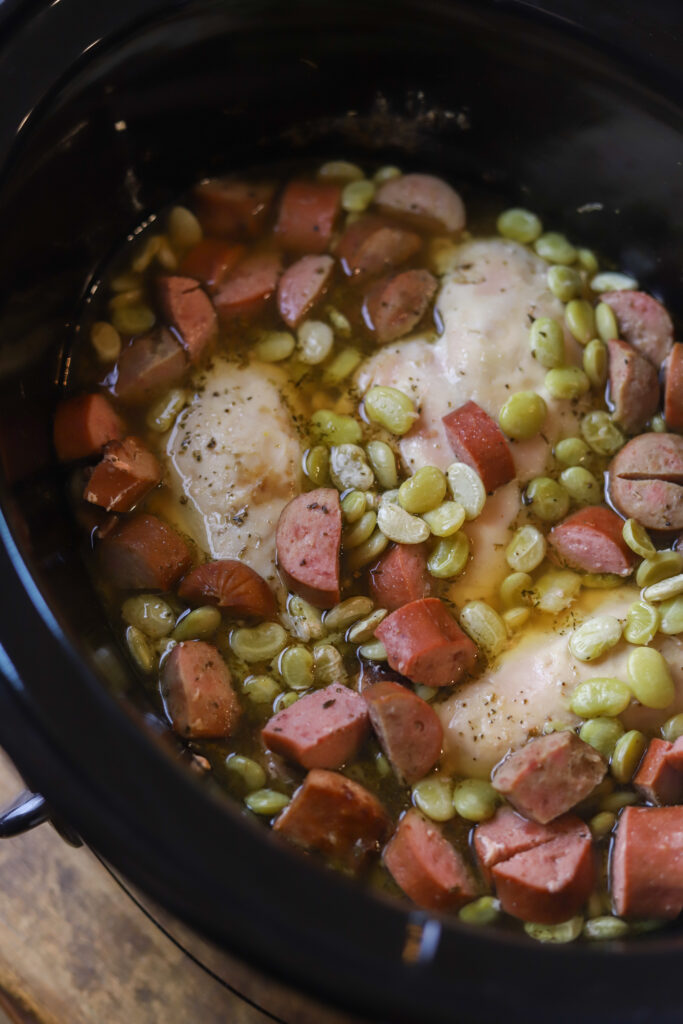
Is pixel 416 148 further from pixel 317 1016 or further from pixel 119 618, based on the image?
pixel 317 1016

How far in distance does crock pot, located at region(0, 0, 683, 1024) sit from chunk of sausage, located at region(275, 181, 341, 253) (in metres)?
0.12

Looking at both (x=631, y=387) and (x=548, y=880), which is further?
(x=631, y=387)

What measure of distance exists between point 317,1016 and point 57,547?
2.46 feet

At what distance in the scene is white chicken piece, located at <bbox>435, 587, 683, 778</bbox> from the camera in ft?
4.73

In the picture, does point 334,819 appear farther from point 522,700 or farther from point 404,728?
point 522,700

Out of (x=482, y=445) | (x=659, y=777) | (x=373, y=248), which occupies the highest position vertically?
(x=373, y=248)

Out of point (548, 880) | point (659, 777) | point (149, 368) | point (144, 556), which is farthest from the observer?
point (149, 368)

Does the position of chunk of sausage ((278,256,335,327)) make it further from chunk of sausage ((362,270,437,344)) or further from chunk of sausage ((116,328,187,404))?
chunk of sausage ((116,328,187,404))

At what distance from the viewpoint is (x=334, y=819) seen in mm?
1323

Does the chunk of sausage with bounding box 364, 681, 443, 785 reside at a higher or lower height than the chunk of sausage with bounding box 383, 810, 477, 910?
→ higher

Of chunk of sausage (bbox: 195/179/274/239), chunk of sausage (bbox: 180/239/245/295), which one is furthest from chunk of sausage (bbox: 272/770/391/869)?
chunk of sausage (bbox: 195/179/274/239)

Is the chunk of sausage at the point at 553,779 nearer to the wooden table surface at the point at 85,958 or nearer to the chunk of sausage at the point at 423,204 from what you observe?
the wooden table surface at the point at 85,958

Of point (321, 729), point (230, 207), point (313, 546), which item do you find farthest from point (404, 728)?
point (230, 207)

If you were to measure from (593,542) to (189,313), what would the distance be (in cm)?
84
